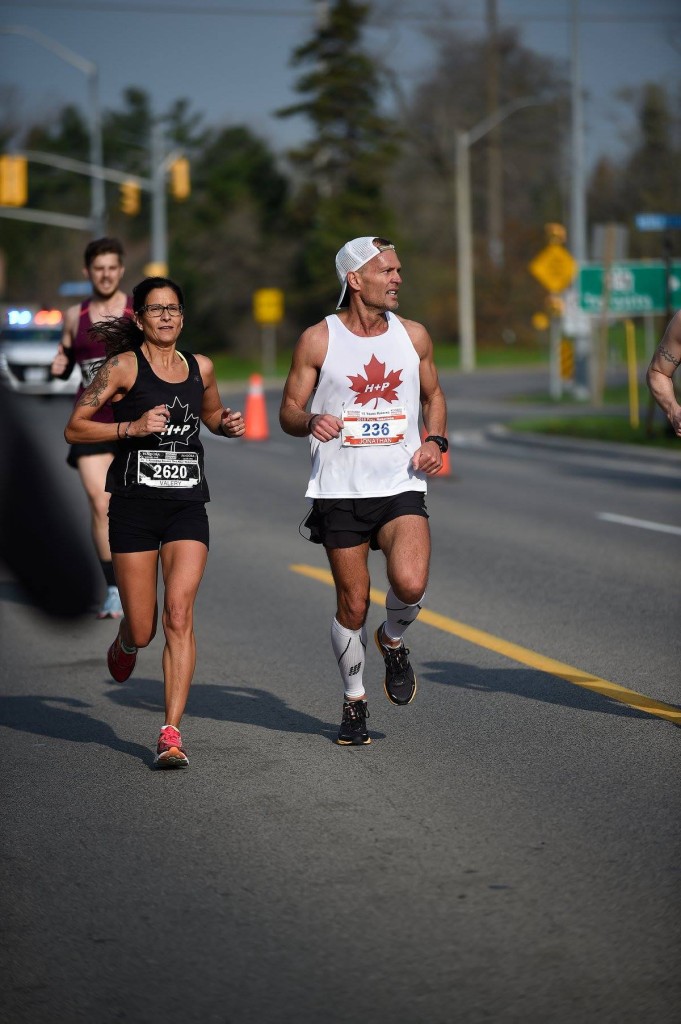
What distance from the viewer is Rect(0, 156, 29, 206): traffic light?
42.2m

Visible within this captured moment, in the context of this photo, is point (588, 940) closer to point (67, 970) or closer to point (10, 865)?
point (67, 970)

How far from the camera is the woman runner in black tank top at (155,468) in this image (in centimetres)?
634

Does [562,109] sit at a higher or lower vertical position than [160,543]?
higher

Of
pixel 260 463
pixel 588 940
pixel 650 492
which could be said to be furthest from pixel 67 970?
pixel 260 463

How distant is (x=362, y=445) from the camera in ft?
21.2

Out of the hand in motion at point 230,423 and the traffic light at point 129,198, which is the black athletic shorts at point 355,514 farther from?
the traffic light at point 129,198

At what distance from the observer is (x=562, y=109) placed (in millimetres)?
78062

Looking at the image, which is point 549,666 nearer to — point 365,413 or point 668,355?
point 668,355

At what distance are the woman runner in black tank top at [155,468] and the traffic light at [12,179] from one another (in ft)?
121

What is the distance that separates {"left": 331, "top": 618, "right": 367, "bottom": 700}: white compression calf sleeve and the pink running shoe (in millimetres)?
727

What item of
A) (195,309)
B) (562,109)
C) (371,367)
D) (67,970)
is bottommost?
(67,970)

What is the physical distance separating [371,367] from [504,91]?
245 ft

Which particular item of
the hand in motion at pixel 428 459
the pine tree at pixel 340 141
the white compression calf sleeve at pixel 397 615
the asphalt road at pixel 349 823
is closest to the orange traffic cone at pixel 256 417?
the asphalt road at pixel 349 823

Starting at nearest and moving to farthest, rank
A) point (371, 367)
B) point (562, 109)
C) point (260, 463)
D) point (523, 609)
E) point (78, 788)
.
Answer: point (78, 788)
point (371, 367)
point (523, 609)
point (260, 463)
point (562, 109)
